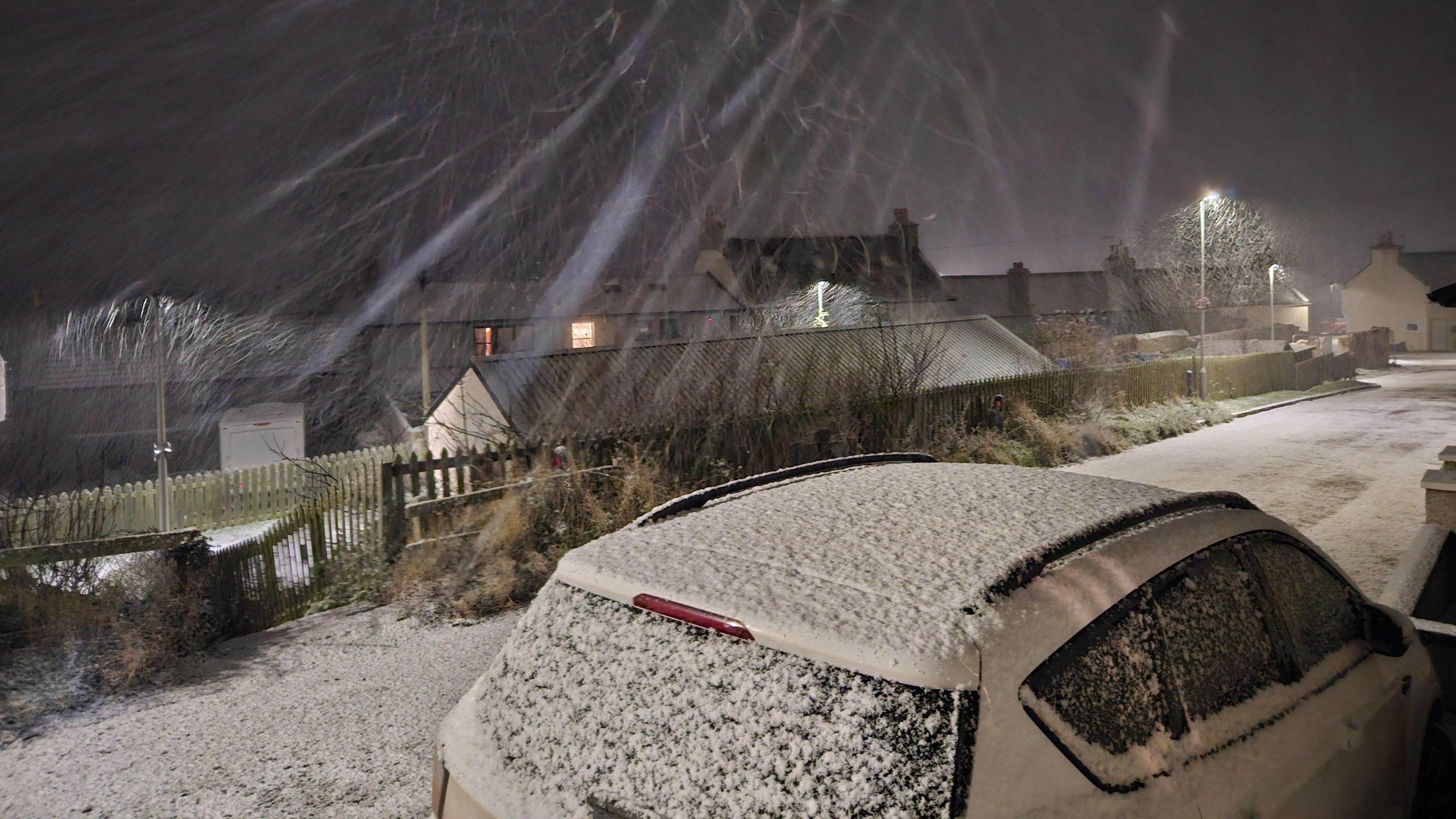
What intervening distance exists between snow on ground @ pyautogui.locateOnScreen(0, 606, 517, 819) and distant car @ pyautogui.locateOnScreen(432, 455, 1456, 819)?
2609mm

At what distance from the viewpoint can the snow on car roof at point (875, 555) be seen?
1953mm

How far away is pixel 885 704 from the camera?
186 centimetres

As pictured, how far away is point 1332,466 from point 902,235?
44137 millimetres

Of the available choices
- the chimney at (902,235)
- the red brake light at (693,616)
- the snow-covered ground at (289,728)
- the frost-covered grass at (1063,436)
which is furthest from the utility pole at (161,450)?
the chimney at (902,235)

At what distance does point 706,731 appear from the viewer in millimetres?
2025

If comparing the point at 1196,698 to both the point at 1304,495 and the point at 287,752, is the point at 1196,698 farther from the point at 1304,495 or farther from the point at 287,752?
the point at 1304,495

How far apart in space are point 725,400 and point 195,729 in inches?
364

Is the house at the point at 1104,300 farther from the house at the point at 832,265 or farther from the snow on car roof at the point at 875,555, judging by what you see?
the snow on car roof at the point at 875,555

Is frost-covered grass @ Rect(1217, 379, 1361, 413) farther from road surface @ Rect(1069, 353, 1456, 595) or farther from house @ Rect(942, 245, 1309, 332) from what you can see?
house @ Rect(942, 245, 1309, 332)

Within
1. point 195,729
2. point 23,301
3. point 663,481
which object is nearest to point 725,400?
point 663,481

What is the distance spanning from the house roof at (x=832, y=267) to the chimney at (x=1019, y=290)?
9.75 meters

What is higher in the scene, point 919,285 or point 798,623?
point 919,285

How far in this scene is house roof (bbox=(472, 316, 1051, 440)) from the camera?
44.0ft

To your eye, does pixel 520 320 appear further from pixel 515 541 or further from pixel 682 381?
pixel 515 541
